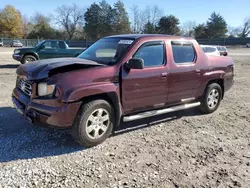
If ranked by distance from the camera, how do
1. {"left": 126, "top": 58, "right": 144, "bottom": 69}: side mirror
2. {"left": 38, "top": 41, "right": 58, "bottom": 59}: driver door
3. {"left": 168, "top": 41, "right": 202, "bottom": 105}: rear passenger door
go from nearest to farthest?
1. {"left": 126, "top": 58, "right": 144, "bottom": 69}: side mirror
2. {"left": 168, "top": 41, "right": 202, "bottom": 105}: rear passenger door
3. {"left": 38, "top": 41, "right": 58, "bottom": 59}: driver door

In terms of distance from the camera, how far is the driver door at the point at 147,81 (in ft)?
15.2

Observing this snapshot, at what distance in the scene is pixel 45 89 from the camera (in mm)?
4047

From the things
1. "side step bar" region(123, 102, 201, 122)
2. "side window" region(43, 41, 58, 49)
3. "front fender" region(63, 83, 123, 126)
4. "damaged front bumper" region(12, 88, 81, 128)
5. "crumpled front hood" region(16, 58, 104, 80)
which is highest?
"side window" region(43, 41, 58, 49)

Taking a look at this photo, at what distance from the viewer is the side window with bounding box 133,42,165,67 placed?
194 inches

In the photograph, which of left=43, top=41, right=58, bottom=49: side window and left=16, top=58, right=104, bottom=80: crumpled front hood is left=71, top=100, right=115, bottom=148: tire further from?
left=43, top=41, right=58, bottom=49: side window

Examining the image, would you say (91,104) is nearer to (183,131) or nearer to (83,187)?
(83,187)

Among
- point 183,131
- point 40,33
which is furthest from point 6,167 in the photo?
point 40,33

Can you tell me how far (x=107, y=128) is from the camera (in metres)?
4.52

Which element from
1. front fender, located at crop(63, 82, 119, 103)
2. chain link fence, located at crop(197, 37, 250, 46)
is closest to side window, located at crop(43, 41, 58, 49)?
front fender, located at crop(63, 82, 119, 103)

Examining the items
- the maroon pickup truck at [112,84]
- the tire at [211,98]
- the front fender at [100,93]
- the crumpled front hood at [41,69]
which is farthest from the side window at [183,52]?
the crumpled front hood at [41,69]

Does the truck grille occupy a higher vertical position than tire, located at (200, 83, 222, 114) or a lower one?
higher

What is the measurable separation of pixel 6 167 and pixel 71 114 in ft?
3.79

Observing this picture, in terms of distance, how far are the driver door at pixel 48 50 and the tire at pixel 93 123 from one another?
11.3 m

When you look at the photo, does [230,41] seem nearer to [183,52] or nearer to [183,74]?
[183,52]
